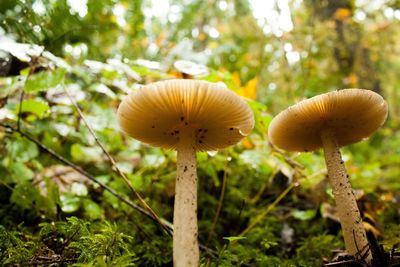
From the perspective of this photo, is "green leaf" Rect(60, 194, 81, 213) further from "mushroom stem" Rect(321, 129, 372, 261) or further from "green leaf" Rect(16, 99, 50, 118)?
"mushroom stem" Rect(321, 129, 372, 261)

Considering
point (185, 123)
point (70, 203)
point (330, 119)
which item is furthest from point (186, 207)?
point (330, 119)

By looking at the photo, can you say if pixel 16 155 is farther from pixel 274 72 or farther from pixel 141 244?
pixel 274 72

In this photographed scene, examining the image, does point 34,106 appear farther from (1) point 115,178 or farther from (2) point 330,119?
(2) point 330,119

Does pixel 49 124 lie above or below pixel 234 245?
above

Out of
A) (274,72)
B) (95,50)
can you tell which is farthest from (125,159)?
(274,72)

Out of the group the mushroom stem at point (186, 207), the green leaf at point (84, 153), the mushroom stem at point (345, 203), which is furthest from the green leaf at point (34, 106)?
the mushroom stem at point (345, 203)

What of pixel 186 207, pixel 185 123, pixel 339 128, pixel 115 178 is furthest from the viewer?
pixel 115 178
